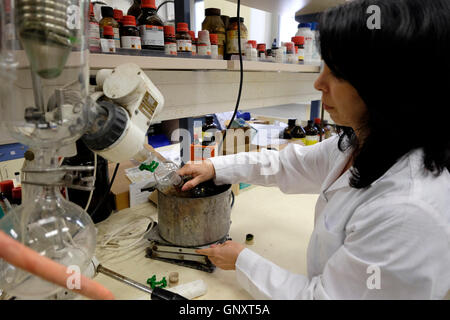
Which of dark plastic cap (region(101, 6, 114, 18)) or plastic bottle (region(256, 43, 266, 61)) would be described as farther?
plastic bottle (region(256, 43, 266, 61))

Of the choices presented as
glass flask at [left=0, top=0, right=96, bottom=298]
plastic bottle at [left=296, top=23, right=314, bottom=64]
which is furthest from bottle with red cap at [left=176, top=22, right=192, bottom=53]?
plastic bottle at [left=296, top=23, right=314, bottom=64]

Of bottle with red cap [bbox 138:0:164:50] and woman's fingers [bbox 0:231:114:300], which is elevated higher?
bottle with red cap [bbox 138:0:164:50]

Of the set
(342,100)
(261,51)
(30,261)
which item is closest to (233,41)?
(261,51)

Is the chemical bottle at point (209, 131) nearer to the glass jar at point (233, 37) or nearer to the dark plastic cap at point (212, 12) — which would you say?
the glass jar at point (233, 37)

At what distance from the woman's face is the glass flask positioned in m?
0.52

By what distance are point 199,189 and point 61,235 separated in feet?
1.62

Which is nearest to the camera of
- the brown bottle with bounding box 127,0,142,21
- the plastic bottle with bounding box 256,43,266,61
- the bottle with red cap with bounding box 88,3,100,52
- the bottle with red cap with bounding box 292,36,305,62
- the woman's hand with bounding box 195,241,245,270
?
the woman's hand with bounding box 195,241,245,270

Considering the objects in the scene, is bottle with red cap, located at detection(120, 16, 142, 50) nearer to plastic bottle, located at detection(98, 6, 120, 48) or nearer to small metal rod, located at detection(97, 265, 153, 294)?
plastic bottle, located at detection(98, 6, 120, 48)

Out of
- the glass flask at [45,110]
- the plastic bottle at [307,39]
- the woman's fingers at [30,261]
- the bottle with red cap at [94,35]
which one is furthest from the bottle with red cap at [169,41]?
the plastic bottle at [307,39]

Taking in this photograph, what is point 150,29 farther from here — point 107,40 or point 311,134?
point 311,134

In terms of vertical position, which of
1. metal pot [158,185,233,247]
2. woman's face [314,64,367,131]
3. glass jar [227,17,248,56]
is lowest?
metal pot [158,185,233,247]

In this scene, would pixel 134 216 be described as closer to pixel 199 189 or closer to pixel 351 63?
pixel 199 189

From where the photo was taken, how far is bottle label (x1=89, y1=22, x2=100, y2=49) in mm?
840

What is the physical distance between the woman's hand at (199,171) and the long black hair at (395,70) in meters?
0.48
